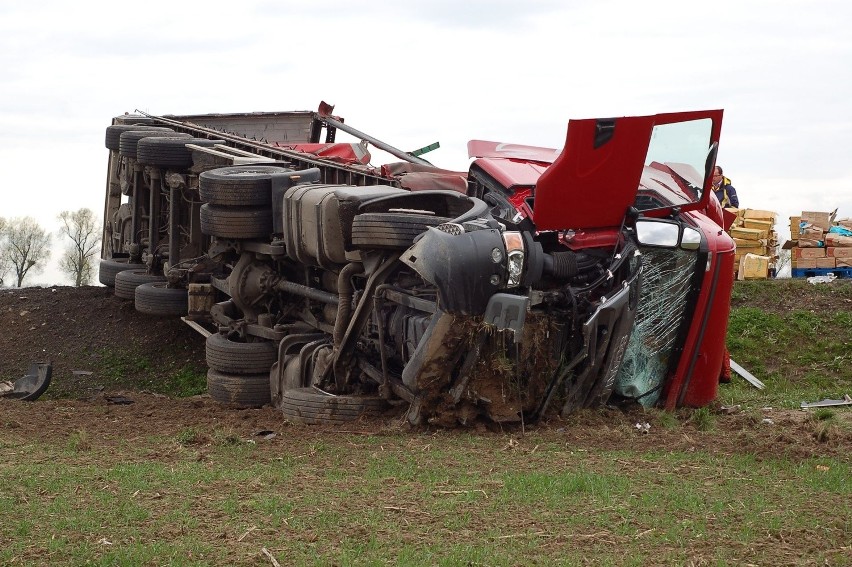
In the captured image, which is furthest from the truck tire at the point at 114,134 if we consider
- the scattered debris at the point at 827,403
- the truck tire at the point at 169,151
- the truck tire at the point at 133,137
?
the scattered debris at the point at 827,403

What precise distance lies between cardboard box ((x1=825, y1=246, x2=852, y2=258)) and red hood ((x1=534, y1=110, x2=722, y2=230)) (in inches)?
475

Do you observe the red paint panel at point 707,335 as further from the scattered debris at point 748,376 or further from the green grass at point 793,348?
the scattered debris at point 748,376

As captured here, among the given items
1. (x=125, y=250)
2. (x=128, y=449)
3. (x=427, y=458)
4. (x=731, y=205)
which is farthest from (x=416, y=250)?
(x=731, y=205)

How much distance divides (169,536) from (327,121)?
10.9 meters

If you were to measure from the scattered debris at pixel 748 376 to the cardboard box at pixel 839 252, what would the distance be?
25.4ft

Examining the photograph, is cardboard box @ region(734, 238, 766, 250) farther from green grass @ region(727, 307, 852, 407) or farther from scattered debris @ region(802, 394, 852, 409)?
scattered debris @ region(802, 394, 852, 409)

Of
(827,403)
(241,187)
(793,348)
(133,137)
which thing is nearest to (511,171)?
(241,187)

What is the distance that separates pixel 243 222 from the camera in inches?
381

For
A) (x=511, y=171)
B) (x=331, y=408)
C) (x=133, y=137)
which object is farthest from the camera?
(x=133, y=137)

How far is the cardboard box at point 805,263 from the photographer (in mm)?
18781

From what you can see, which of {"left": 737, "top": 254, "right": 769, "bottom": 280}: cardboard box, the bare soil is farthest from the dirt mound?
{"left": 737, "top": 254, "right": 769, "bottom": 280}: cardboard box

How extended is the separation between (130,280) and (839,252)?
36.5 ft

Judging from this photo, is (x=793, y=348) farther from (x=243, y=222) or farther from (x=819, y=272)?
(x=819, y=272)

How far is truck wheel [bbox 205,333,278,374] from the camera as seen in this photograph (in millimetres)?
9664
